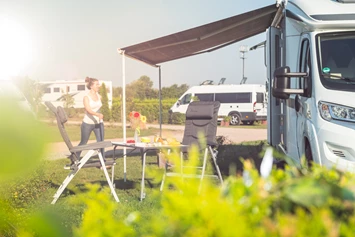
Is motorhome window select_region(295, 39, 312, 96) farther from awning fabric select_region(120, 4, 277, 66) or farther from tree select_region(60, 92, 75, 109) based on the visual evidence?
tree select_region(60, 92, 75, 109)

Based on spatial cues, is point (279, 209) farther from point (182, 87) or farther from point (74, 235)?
point (182, 87)

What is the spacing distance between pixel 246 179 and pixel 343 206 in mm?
184

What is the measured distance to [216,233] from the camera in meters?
0.77

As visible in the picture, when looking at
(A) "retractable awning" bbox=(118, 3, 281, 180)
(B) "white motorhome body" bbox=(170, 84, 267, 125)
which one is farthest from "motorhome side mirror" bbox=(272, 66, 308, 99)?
(B) "white motorhome body" bbox=(170, 84, 267, 125)

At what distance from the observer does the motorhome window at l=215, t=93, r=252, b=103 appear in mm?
29688

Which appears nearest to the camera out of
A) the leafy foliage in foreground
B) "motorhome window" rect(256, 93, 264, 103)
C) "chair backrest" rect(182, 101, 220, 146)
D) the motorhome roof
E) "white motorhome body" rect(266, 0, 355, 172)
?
the leafy foliage in foreground

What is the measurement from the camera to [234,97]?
30.0 metres

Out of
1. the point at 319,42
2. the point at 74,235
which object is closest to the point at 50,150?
the point at 74,235

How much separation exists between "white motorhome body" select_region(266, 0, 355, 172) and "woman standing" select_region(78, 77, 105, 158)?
12.7ft

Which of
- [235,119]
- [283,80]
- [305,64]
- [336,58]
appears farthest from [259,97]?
[283,80]

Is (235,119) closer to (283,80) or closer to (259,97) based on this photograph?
(259,97)

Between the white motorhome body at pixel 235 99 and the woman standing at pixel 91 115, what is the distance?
19722 mm

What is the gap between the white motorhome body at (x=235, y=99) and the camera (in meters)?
29.5

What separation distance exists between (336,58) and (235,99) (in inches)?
953
